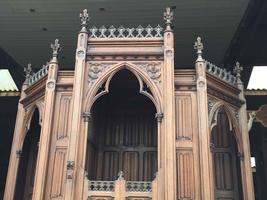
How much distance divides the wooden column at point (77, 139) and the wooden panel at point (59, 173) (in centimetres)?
51

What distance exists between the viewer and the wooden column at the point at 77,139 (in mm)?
9766

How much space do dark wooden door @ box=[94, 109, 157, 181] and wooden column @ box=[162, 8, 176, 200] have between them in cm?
313

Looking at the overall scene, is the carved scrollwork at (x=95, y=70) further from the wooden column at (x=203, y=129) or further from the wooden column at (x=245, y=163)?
the wooden column at (x=245, y=163)

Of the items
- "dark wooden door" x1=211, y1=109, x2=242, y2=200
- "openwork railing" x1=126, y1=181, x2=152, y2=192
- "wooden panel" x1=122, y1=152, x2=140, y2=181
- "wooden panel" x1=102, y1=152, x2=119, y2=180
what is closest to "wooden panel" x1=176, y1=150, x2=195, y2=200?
"openwork railing" x1=126, y1=181, x2=152, y2=192

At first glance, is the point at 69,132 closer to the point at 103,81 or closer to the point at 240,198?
the point at 103,81

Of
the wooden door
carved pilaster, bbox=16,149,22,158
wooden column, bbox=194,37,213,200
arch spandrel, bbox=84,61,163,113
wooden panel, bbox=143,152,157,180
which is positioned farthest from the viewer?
wooden panel, bbox=143,152,157,180

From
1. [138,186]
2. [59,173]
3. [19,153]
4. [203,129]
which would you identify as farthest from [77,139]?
[203,129]

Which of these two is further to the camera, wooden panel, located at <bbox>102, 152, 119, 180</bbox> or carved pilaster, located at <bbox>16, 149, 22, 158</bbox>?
wooden panel, located at <bbox>102, 152, 119, 180</bbox>

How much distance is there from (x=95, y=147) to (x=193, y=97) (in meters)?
3.82

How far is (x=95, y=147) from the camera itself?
1285cm

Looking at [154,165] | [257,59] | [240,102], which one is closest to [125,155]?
[154,165]

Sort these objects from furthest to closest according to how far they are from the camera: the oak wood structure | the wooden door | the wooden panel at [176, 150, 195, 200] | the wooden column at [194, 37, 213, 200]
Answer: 1. the wooden door
2. the oak wood structure
3. the wooden panel at [176, 150, 195, 200]
4. the wooden column at [194, 37, 213, 200]

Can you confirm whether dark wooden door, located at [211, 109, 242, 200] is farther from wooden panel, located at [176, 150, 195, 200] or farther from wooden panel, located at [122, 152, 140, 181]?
wooden panel, located at [122, 152, 140, 181]

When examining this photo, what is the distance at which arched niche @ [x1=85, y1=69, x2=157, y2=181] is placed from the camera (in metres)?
12.7
